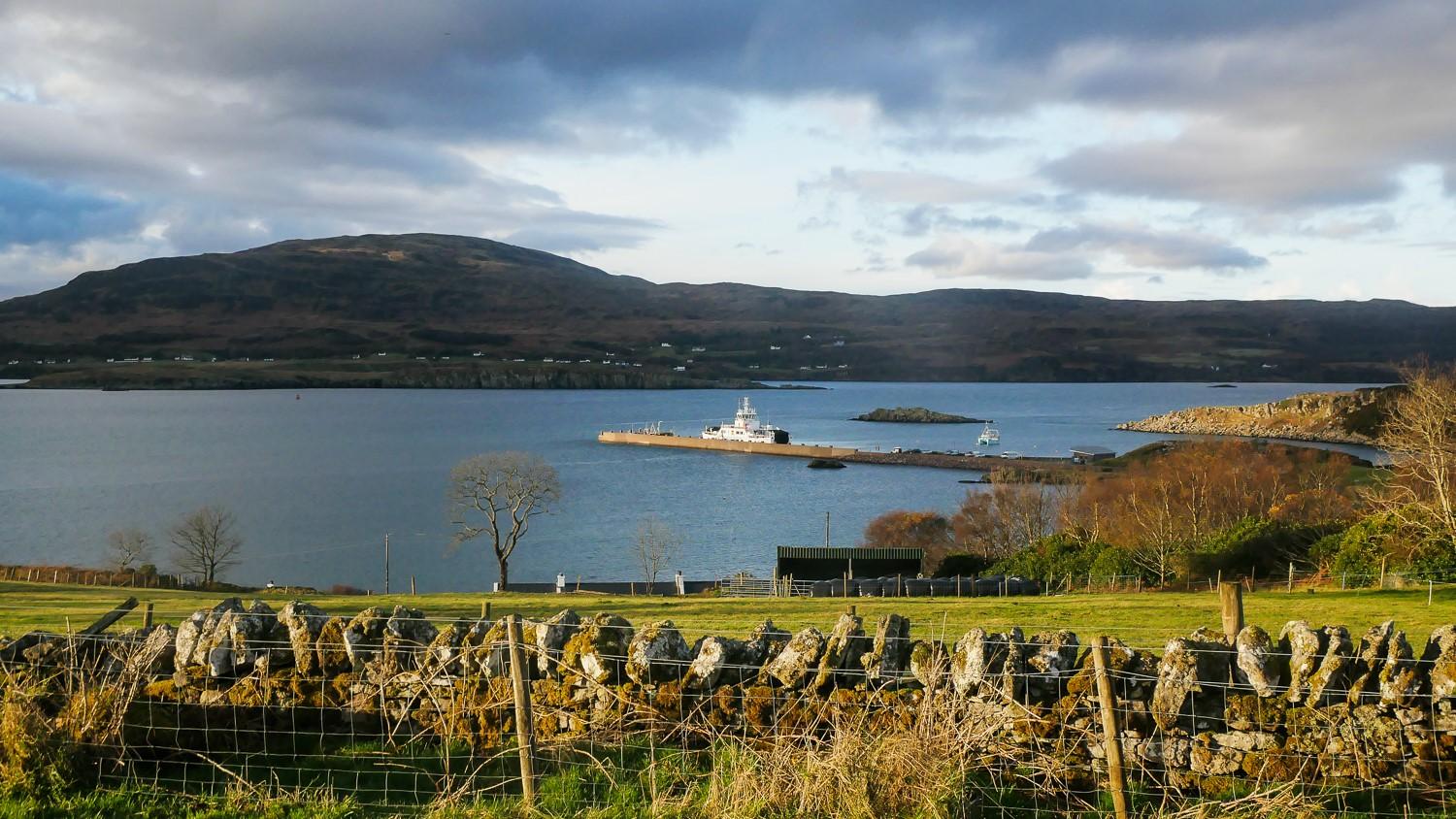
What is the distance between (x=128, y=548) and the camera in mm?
56469

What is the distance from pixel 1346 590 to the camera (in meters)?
20.3

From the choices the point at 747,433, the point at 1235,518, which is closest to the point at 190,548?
the point at 1235,518

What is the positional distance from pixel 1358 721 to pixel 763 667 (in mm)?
4163

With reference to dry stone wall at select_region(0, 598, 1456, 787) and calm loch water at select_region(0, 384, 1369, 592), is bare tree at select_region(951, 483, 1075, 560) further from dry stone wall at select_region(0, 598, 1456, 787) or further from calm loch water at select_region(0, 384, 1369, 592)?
dry stone wall at select_region(0, 598, 1456, 787)

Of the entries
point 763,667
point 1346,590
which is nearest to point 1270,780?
point 763,667

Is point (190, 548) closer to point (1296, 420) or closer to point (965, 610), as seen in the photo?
point (965, 610)

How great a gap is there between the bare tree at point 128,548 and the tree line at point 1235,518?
39913 mm

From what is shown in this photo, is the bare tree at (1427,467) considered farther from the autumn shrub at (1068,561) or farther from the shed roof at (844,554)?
the shed roof at (844,554)

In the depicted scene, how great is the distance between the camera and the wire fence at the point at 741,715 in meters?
6.98

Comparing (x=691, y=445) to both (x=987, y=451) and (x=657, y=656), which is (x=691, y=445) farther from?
(x=657, y=656)

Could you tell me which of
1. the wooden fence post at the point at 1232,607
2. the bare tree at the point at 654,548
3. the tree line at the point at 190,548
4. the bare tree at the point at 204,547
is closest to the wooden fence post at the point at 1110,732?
the wooden fence post at the point at 1232,607

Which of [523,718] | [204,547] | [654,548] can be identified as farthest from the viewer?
[654,548]

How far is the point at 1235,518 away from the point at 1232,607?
44.7 meters

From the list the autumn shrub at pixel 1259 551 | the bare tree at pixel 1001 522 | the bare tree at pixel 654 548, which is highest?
the autumn shrub at pixel 1259 551
